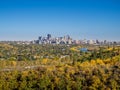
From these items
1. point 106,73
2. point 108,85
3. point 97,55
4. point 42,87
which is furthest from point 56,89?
point 97,55

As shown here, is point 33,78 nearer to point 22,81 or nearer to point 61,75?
point 22,81

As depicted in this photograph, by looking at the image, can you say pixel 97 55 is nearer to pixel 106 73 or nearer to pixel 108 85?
pixel 106 73

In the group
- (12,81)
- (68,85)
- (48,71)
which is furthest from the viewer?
(48,71)

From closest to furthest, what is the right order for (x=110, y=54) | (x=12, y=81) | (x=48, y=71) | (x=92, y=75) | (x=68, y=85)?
(x=68, y=85) → (x=12, y=81) → (x=92, y=75) → (x=48, y=71) → (x=110, y=54)

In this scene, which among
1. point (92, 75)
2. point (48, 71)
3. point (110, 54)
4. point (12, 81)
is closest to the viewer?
point (12, 81)

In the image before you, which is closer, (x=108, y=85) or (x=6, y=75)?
(x=108, y=85)

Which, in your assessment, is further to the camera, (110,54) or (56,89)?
(110,54)

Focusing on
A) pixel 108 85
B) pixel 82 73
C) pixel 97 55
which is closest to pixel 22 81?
pixel 82 73

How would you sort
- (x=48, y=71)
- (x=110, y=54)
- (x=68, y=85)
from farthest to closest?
(x=110, y=54) < (x=48, y=71) < (x=68, y=85)
